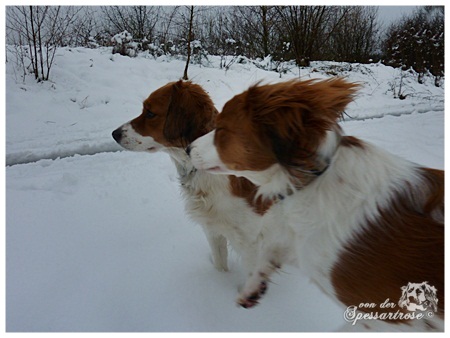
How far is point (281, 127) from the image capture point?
54.9 inches

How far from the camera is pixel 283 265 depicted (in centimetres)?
170

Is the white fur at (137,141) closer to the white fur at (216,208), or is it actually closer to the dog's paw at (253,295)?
the white fur at (216,208)

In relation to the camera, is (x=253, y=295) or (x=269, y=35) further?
(x=269, y=35)

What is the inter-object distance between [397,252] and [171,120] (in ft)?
5.17

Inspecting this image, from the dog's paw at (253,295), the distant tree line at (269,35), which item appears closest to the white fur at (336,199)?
the dog's paw at (253,295)

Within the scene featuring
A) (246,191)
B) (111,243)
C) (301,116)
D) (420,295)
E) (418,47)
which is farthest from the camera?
(418,47)

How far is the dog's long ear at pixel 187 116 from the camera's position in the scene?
89.3 inches

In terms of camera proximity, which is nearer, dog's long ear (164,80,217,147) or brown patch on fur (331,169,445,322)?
brown patch on fur (331,169,445,322)

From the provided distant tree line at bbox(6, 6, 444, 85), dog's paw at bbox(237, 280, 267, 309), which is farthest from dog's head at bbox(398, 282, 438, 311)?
distant tree line at bbox(6, 6, 444, 85)

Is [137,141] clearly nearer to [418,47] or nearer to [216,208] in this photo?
[216,208]

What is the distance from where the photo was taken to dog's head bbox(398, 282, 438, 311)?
1.22 meters

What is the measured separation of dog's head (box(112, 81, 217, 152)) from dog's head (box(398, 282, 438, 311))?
4.82 ft

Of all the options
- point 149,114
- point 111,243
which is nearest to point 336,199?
point 149,114

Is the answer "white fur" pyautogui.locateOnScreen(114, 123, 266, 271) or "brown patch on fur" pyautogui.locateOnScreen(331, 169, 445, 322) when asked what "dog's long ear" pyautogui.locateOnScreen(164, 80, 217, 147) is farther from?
"brown patch on fur" pyautogui.locateOnScreen(331, 169, 445, 322)
